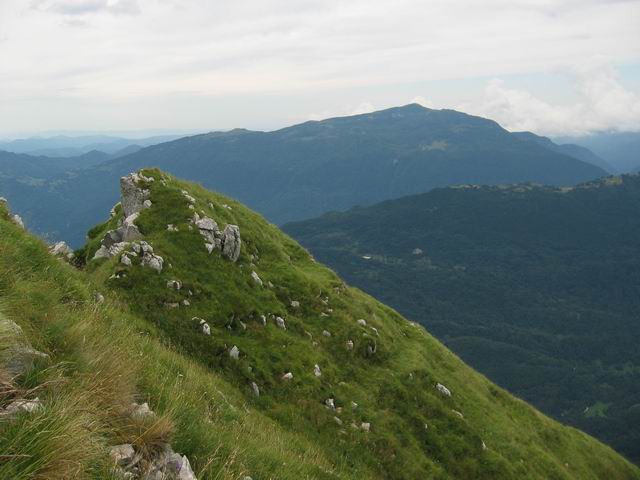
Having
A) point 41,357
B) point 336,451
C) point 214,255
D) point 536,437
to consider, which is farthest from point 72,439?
point 536,437

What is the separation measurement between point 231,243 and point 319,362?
367 inches

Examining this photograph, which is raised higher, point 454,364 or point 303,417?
point 303,417

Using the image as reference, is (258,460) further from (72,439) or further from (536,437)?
(536,437)

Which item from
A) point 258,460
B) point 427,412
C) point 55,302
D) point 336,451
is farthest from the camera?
point 427,412

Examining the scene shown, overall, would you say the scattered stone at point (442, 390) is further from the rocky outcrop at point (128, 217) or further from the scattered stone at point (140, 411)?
the scattered stone at point (140, 411)

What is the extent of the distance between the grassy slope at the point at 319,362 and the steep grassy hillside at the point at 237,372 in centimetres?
10

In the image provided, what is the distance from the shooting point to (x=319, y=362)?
26.6 m

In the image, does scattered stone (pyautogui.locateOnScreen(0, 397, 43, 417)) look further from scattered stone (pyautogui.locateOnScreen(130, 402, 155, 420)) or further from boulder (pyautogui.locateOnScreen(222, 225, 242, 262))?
boulder (pyautogui.locateOnScreen(222, 225, 242, 262))

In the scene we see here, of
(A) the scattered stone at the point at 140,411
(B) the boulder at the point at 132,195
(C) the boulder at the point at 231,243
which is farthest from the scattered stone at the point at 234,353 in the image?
(A) the scattered stone at the point at 140,411

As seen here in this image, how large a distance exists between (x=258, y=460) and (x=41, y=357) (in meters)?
4.44

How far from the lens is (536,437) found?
39594 mm

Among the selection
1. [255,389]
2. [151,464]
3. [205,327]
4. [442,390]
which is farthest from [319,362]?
[151,464]

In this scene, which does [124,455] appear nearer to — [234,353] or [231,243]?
[234,353]

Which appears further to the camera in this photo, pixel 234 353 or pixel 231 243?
pixel 231 243
